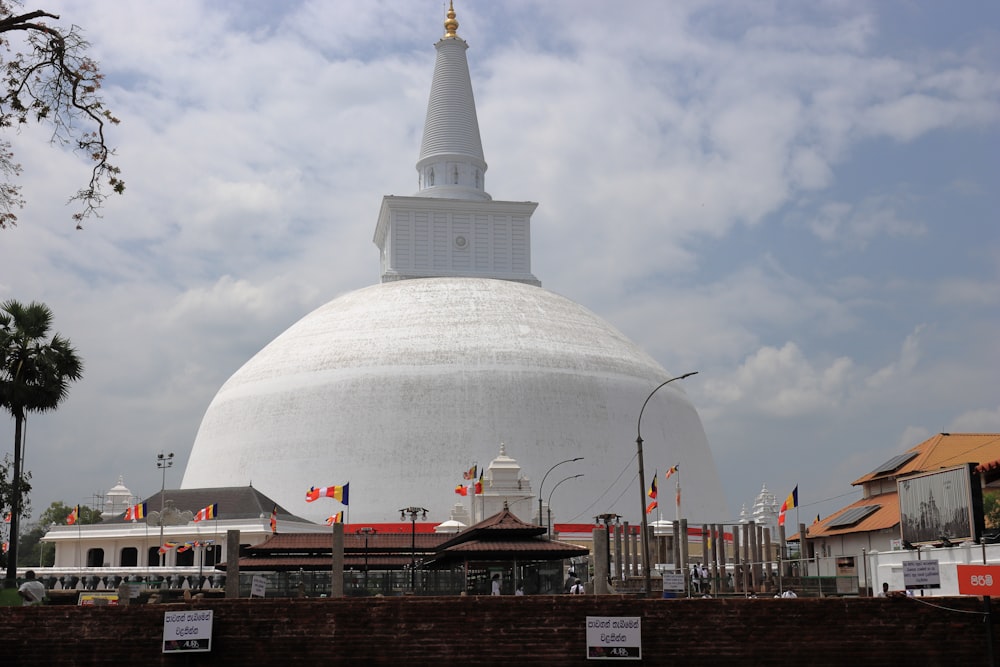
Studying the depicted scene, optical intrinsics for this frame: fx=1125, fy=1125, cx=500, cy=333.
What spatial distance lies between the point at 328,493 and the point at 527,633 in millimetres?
35481

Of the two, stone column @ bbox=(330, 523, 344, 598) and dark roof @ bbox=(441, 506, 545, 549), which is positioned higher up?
dark roof @ bbox=(441, 506, 545, 549)

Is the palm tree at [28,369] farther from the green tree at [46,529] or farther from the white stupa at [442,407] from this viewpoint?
the green tree at [46,529]

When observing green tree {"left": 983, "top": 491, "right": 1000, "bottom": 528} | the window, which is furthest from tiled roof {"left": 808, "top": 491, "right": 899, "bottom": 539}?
the window

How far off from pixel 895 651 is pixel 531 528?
13.6m

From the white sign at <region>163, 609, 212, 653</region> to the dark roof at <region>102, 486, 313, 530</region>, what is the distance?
1448 inches

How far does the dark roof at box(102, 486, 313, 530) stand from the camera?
5700 centimetres

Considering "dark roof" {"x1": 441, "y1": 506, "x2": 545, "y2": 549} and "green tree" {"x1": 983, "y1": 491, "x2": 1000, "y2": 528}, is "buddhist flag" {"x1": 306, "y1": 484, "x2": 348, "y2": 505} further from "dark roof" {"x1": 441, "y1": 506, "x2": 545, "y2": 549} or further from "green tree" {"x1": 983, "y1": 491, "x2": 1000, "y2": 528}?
"green tree" {"x1": 983, "y1": 491, "x2": 1000, "y2": 528}

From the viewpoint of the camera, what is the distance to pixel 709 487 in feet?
225

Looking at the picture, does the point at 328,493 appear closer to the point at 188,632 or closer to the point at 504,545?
the point at 504,545

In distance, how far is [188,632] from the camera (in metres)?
20.0

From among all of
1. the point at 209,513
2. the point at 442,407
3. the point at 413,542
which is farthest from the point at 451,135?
the point at 413,542

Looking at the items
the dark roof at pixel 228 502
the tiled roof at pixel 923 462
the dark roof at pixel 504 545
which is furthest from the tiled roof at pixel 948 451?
the dark roof at pixel 228 502

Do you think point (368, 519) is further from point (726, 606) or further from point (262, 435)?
point (726, 606)

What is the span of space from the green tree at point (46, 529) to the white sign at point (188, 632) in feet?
213
